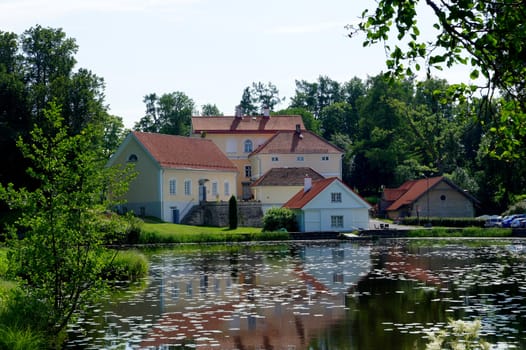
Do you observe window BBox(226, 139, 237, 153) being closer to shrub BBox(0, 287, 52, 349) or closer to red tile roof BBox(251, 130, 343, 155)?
red tile roof BBox(251, 130, 343, 155)

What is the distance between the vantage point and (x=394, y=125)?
89000mm

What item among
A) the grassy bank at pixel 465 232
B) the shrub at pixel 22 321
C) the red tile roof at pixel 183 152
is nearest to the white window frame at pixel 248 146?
the red tile roof at pixel 183 152

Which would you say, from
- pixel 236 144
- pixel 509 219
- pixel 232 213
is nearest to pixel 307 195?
pixel 232 213

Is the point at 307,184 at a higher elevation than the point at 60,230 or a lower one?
higher

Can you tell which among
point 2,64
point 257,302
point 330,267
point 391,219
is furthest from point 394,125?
point 257,302

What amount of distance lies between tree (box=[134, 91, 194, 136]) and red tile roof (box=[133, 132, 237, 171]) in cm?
4091

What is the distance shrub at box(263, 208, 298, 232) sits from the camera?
57250 mm

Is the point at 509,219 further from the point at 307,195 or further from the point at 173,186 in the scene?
the point at 173,186

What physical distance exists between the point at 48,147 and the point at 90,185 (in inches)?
50.2

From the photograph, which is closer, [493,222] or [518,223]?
[518,223]

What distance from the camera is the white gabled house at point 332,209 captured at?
58.3 metres

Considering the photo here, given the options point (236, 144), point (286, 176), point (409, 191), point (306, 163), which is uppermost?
point (236, 144)

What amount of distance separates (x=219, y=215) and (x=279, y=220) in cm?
714

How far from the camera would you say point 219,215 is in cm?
6272
